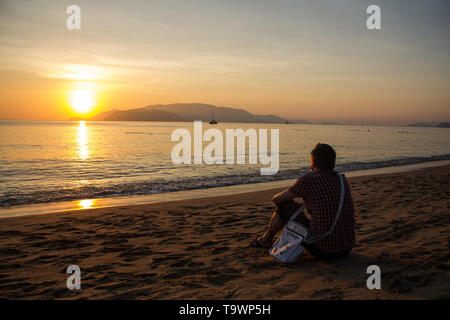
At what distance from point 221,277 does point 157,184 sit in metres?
10.8

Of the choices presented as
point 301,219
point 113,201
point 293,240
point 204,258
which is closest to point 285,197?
point 301,219

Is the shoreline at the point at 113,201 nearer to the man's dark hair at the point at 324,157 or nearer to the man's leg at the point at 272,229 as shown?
the man's leg at the point at 272,229

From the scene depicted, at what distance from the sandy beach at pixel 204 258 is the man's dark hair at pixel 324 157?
1438 mm

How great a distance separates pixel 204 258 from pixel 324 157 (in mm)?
2416

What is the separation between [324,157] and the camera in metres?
4.07

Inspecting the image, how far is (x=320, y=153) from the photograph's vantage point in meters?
4.08

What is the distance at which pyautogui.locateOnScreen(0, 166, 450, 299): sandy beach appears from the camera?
3.77 m

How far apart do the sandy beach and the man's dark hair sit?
1.44 m

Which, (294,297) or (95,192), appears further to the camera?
(95,192)

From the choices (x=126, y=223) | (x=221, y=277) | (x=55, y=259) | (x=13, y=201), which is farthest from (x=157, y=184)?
(x=221, y=277)

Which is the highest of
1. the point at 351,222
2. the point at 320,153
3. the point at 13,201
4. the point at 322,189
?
the point at 320,153

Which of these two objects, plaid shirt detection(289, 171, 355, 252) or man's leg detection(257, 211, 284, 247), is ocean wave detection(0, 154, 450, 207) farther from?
plaid shirt detection(289, 171, 355, 252)
